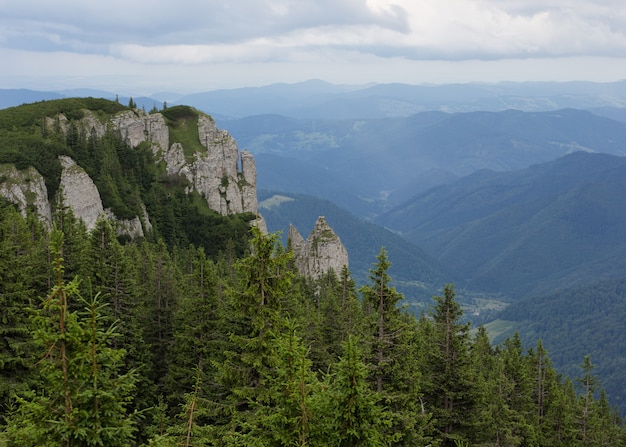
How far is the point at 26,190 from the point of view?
3223 inches

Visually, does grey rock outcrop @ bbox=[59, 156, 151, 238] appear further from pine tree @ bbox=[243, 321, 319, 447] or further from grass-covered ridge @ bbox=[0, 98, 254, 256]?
pine tree @ bbox=[243, 321, 319, 447]

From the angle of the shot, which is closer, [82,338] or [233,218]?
[82,338]

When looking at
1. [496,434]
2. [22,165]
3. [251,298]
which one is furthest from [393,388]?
[22,165]

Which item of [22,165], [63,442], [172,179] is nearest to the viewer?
[63,442]

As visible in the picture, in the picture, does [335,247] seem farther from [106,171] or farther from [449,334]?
[449,334]

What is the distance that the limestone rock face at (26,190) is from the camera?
78.9 m

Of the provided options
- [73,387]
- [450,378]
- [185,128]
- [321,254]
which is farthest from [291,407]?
[185,128]

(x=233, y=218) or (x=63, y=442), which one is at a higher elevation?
(x=63, y=442)

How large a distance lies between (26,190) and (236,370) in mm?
73552

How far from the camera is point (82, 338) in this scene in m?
12.2

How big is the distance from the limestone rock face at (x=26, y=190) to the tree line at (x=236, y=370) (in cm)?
3458

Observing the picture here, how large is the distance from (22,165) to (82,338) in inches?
3292

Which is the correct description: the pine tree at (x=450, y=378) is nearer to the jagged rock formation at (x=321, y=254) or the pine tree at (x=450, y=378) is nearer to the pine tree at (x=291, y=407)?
the pine tree at (x=291, y=407)

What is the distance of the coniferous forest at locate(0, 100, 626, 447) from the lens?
40.3ft
